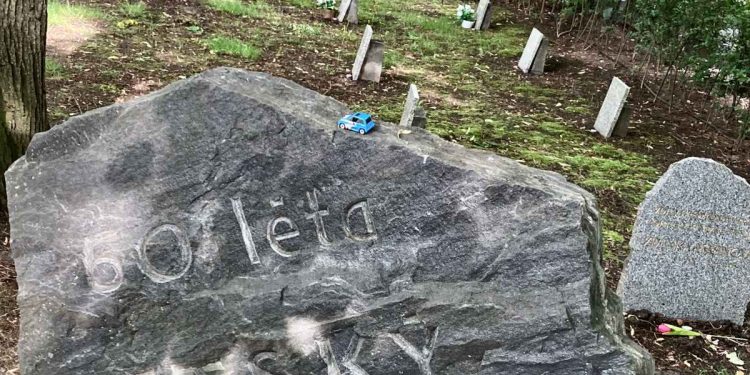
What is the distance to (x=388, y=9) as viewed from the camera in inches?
501

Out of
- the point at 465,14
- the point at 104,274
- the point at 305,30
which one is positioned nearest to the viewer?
the point at 104,274

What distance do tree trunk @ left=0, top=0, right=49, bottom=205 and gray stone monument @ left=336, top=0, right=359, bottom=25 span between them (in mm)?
7084

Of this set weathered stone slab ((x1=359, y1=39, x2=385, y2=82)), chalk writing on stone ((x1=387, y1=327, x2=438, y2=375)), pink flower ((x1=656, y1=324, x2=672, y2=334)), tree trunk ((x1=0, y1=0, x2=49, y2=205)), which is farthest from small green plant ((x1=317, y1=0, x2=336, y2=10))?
chalk writing on stone ((x1=387, y1=327, x2=438, y2=375))

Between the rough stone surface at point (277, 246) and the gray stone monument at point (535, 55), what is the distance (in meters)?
7.08

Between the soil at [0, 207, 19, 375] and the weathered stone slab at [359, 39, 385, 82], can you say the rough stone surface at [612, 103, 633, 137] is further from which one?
the soil at [0, 207, 19, 375]

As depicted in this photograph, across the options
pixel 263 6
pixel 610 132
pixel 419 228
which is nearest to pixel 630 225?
pixel 610 132

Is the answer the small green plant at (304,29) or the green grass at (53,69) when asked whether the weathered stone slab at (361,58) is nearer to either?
the small green plant at (304,29)

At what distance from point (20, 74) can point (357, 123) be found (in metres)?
2.45

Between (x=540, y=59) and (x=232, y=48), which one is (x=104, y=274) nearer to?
(x=232, y=48)

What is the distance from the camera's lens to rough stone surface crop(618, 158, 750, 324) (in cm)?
407

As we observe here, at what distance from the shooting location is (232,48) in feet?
27.2

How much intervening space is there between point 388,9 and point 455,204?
10.6 metres

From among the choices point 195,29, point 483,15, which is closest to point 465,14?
point 483,15

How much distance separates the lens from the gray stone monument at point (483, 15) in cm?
1200
